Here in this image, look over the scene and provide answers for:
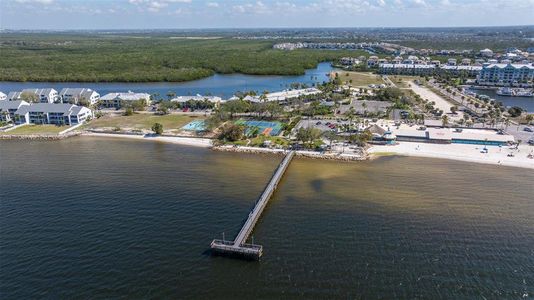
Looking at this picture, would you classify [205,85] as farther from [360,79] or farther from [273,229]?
[273,229]

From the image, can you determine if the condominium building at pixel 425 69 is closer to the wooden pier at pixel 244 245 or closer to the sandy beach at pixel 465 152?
the sandy beach at pixel 465 152

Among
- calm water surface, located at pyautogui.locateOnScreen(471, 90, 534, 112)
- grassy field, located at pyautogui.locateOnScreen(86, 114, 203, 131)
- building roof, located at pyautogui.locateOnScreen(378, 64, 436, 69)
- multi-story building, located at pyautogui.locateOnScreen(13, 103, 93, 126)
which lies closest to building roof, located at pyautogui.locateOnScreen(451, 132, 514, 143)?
calm water surface, located at pyautogui.locateOnScreen(471, 90, 534, 112)

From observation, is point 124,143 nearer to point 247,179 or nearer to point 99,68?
point 247,179

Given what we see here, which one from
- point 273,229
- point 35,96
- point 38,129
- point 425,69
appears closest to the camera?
point 273,229

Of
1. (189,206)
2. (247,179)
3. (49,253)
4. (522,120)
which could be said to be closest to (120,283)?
(49,253)

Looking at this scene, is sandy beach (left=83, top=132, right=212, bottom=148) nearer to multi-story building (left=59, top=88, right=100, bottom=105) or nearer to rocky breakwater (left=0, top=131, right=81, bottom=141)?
rocky breakwater (left=0, top=131, right=81, bottom=141)

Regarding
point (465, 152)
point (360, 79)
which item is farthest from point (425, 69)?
point (465, 152)
